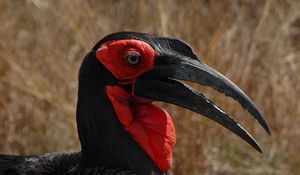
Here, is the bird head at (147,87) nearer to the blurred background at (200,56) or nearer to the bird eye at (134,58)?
the bird eye at (134,58)

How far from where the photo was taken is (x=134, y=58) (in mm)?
3787

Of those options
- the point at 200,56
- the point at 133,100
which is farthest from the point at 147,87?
the point at 200,56

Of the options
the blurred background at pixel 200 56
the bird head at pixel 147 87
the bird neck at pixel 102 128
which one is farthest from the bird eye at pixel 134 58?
the blurred background at pixel 200 56

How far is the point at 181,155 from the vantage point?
5.65 meters

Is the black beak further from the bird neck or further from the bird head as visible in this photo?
the bird neck

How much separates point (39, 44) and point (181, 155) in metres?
1.51

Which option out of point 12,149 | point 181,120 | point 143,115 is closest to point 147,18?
point 181,120

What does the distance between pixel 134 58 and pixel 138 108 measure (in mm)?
251

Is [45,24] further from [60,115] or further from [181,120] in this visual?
[181,120]

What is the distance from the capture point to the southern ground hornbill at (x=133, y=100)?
3.76 m

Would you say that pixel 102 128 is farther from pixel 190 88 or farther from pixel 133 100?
pixel 190 88

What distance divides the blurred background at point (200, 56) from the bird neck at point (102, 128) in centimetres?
170

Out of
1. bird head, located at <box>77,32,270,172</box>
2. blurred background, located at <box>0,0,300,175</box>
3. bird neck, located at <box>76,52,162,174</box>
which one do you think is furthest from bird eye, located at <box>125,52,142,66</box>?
blurred background, located at <box>0,0,300,175</box>

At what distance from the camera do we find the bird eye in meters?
3.78
